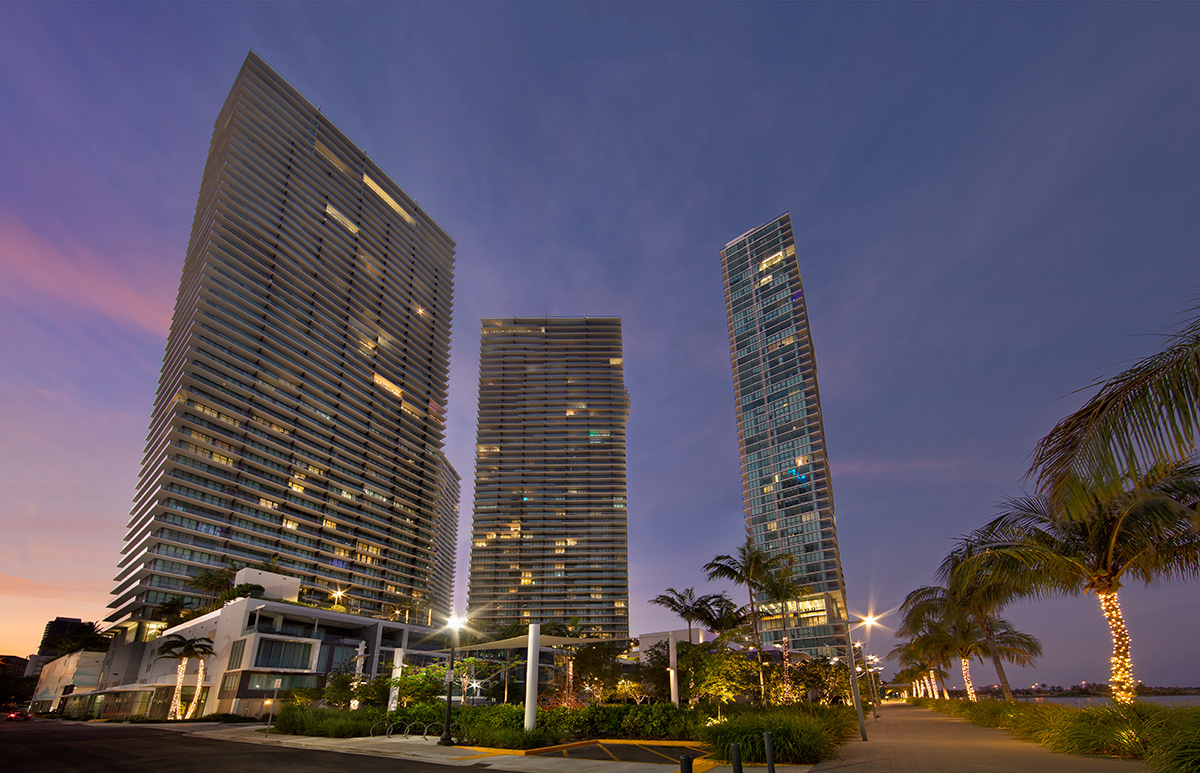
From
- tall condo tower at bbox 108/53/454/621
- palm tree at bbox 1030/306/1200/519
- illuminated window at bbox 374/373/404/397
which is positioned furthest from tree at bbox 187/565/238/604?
palm tree at bbox 1030/306/1200/519

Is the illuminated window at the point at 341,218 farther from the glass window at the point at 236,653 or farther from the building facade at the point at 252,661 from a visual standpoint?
the glass window at the point at 236,653

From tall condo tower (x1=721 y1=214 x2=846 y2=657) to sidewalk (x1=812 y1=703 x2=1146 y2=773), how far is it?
87.9m

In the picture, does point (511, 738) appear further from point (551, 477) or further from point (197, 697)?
point (551, 477)

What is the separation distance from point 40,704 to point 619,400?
5535 inches

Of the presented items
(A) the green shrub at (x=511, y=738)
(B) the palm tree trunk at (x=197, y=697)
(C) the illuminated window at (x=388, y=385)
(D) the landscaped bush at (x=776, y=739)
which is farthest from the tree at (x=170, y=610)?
(D) the landscaped bush at (x=776, y=739)

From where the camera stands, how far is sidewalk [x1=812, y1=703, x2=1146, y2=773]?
40.6 feet

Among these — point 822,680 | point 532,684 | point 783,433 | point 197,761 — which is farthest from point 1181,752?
point 783,433

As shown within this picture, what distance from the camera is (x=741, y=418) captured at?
445 ft

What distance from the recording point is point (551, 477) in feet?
547

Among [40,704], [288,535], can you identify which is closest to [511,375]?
[288,535]

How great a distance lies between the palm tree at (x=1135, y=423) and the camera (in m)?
6.05

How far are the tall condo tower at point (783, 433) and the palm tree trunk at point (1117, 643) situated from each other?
92119 millimetres

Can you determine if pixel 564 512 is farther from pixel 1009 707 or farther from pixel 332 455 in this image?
pixel 1009 707

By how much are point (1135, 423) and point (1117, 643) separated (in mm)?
14670
